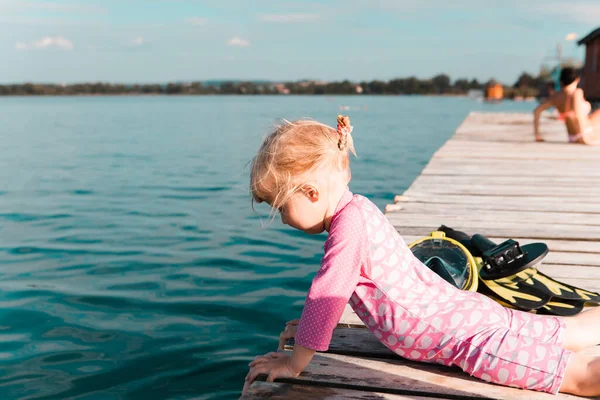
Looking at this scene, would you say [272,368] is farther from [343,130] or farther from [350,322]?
[343,130]

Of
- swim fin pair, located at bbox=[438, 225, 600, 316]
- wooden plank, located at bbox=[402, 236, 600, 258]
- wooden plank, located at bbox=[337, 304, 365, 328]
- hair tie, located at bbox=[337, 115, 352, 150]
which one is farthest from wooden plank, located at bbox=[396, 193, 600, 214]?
hair tie, located at bbox=[337, 115, 352, 150]

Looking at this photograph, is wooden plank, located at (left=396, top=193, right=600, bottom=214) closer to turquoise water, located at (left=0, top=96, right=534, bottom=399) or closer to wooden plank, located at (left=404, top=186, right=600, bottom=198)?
wooden plank, located at (left=404, top=186, right=600, bottom=198)

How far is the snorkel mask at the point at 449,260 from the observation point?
127 inches

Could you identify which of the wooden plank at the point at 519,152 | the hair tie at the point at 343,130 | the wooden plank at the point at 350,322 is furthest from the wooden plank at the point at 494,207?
the wooden plank at the point at 519,152

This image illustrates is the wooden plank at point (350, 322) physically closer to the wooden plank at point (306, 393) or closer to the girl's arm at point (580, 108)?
the wooden plank at point (306, 393)

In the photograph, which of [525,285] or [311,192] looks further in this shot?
[525,285]

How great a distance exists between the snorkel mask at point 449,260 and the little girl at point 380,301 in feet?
1.91

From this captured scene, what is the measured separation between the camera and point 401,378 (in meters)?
2.52

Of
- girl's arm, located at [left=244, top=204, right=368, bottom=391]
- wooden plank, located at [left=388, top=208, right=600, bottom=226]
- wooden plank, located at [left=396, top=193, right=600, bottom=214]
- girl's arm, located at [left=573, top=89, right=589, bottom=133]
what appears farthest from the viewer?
girl's arm, located at [left=573, top=89, right=589, bottom=133]

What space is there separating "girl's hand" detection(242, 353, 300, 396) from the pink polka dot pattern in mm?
189

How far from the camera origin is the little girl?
94.0 inches

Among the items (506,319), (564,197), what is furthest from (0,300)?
(564,197)

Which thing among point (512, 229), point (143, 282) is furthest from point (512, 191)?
point (143, 282)

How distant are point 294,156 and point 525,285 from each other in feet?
5.35
